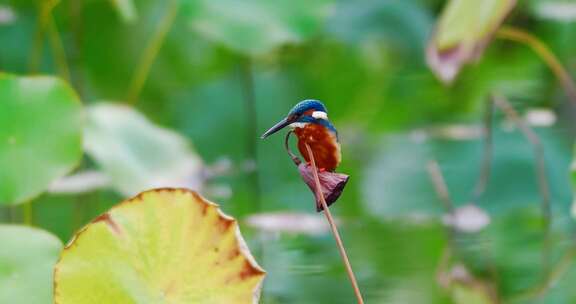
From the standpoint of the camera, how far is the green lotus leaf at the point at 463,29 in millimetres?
1495

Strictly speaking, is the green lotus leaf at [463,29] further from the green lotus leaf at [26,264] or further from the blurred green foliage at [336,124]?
the green lotus leaf at [26,264]

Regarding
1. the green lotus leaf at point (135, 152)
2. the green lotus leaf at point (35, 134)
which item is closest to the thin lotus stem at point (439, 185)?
the green lotus leaf at point (135, 152)

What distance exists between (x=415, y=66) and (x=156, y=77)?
3.30ft

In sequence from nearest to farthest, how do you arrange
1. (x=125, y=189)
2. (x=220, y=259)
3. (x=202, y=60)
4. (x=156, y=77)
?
(x=220, y=259)
(x=125, y=189)
(x=156, y=77)
(x=202, y=60)

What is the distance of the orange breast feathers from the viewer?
71 cm

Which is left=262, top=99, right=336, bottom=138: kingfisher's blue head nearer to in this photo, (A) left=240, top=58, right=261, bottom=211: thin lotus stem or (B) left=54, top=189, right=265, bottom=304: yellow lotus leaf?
(B) left=54, top=189, right=265, bottom=304: yellow lotus leaf

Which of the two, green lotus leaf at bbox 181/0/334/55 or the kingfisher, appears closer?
the kingfisher

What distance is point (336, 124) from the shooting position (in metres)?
2.83

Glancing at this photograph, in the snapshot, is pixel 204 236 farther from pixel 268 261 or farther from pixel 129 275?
pixel 268 261

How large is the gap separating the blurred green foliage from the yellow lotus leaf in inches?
15.2

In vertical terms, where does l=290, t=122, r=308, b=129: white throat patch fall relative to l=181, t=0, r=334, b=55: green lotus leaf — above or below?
above

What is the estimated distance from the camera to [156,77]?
11.1 ft

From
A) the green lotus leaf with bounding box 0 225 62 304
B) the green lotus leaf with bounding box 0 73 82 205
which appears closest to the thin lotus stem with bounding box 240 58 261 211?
the green lotus leaf with bounding box 0 73 82 205

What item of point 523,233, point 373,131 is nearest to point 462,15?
point 523,233
